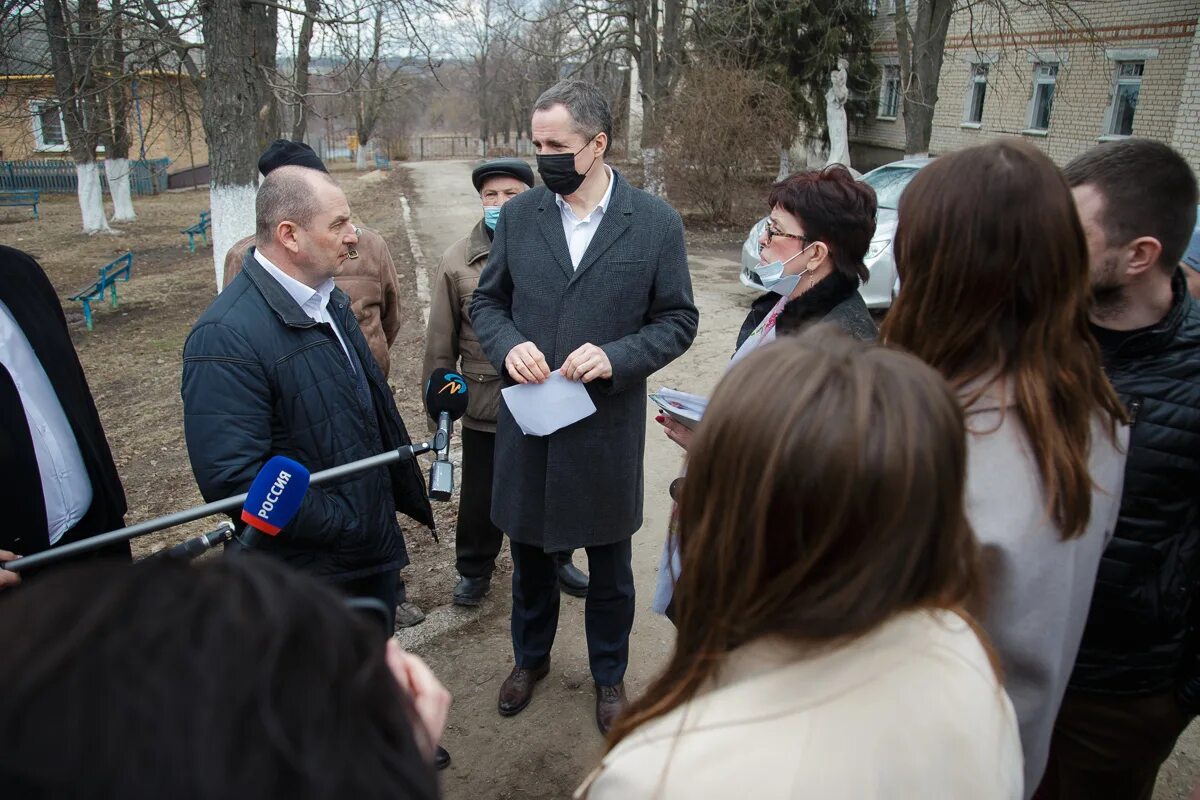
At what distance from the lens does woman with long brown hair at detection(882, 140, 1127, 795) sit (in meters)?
1.34

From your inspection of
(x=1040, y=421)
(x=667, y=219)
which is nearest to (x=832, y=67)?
(x=667, y=219)

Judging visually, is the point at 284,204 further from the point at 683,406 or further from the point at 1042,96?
the point at 1042,96

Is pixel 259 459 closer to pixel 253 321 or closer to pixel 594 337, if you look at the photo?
pixel 253 321

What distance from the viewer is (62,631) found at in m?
0.63

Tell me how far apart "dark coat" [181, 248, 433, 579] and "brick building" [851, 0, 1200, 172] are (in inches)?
554

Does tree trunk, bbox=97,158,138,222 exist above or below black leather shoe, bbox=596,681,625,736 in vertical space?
above

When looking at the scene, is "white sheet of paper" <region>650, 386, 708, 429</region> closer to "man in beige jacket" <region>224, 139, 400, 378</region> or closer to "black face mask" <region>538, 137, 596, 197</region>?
"black face mask" <region>538, 137, 596, 197</region>

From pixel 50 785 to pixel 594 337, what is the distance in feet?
7.06

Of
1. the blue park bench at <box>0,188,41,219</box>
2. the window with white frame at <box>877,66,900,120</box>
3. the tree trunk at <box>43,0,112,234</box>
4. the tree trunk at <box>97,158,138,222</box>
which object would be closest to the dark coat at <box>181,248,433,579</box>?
the tree trunk at <box>43,0,112,234</box>

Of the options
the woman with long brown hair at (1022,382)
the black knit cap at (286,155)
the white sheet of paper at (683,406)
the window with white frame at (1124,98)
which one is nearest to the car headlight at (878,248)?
the black knit cap at (286,155)

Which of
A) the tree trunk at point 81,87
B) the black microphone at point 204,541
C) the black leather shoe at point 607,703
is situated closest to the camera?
the black microphone at point 204,541

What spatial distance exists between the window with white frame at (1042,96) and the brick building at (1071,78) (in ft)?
0.08

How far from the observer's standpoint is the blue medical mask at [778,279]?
8.66ft

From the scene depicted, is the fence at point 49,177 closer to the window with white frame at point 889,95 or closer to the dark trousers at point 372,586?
the window with white frame at point 889,95
